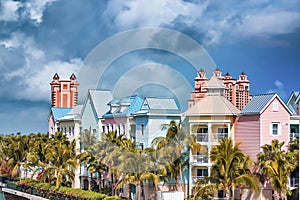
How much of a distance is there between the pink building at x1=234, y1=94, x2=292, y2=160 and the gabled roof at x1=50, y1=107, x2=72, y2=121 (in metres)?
26.4

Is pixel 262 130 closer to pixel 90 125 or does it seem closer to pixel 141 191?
pixel 141 191

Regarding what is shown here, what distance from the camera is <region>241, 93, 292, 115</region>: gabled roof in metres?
40.1

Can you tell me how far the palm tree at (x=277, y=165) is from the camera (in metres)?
35.0

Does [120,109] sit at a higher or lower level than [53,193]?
higher

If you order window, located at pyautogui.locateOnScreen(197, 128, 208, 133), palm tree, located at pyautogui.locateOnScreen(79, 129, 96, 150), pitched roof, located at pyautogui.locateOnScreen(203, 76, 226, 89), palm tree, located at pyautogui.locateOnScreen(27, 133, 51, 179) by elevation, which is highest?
pitched roof, located at pyautogui.locateOnScreen(203, 76, 226, 89)

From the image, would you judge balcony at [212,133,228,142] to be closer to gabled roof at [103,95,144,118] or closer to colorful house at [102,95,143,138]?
colorful house at [102,95,143,138]

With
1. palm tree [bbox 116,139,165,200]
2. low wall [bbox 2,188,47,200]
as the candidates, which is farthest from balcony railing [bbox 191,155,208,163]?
low wall [bbox 2,188,47,200]

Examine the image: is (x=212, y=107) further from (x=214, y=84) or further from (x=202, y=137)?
(x=202, y=137)

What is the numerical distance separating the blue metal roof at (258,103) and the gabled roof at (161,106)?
19.3 feet

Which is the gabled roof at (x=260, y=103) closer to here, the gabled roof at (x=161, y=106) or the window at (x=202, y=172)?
the window at (x=202, y=172)

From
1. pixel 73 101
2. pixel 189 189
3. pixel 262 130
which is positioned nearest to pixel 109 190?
pixel 189 189

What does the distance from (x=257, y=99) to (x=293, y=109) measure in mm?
3951

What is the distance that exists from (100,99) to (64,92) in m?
15.7

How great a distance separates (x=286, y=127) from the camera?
40281 millimetres
